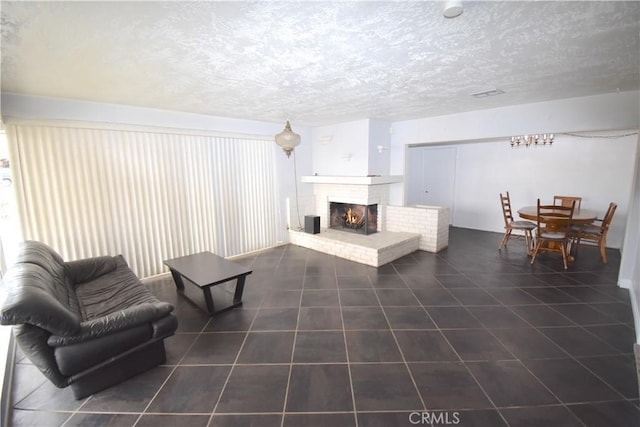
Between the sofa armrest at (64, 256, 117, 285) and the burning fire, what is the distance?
393cm

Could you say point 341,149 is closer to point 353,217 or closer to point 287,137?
point 353,217

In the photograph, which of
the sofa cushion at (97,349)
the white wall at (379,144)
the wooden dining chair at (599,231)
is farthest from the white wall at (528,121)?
the sofa cushion at (97,349)

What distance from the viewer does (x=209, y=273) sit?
3.02 m

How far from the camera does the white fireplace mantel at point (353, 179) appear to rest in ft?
15.8

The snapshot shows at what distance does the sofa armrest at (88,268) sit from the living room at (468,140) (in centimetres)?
68

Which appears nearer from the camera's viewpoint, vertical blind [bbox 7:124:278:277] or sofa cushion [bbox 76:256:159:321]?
sofa cushion [bbox 76:256:159:321]

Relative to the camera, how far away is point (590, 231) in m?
4.44

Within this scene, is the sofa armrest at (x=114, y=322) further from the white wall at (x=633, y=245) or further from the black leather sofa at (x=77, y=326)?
the white wall at (x=633, y=245)

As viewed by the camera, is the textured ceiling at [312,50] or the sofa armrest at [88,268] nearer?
the textured ceiling at [312,50]

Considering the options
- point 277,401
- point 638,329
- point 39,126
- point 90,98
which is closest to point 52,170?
point 39,126

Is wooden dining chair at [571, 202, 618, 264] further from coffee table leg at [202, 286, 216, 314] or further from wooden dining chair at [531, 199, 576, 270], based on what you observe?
coffee table leg at [202, 286, 216, 314]

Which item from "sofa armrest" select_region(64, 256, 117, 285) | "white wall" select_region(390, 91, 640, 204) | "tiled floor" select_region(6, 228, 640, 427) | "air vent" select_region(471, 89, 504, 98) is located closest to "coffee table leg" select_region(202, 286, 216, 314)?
"tiled floor" select_region(6, 228, 640, 427)

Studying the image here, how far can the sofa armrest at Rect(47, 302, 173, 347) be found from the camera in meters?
1.77

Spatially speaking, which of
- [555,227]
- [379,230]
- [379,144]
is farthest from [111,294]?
[555,227]
